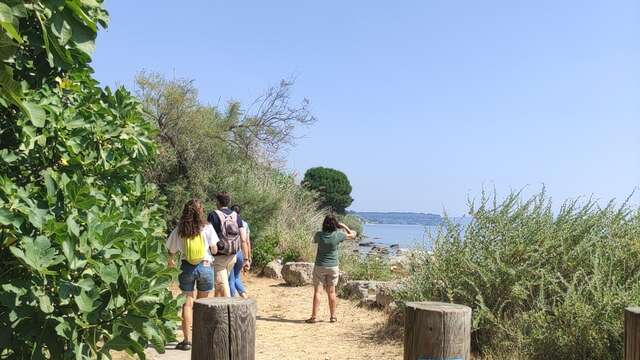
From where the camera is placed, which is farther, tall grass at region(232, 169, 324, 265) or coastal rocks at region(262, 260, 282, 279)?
tall grass at region(232, 169, 324, 265)

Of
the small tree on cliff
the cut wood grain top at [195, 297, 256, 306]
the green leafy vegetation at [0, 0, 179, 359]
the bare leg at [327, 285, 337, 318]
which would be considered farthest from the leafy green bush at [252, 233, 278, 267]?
the small tree on cliff

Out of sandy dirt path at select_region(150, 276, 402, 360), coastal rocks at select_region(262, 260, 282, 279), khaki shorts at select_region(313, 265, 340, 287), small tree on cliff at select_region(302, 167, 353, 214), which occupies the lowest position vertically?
sandy dirt path at select_region(150, 276, 402, 360)

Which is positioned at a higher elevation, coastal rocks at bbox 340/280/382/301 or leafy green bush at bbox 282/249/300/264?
leafy green bush at bbox 282/249/300/264

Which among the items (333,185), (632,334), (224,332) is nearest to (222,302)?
(224,332)

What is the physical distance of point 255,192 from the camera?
51.0ft

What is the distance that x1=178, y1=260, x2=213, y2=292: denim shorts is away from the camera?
22.0ft

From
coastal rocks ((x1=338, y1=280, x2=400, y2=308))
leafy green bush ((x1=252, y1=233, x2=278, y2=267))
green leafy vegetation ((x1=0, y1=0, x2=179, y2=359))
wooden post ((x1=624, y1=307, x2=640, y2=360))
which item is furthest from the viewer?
leafy green bush ((x1=252, y1=233, x2=278, y2=267))

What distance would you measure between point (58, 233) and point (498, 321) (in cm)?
491

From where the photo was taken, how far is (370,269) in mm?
11766

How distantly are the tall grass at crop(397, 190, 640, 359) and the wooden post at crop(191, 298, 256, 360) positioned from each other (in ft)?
14.4

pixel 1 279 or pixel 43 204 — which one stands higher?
pixel 43 204

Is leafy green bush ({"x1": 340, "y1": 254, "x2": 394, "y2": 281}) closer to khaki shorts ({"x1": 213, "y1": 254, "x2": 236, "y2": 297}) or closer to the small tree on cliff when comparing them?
khaki shorts ({"x1": 213, "y1": 254, "x2": 236, "y2": 297})

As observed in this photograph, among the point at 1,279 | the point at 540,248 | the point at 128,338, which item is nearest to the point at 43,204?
the point at 1,279

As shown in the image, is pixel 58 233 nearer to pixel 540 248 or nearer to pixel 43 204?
pixel 43 204
